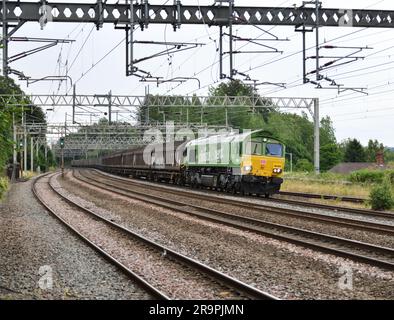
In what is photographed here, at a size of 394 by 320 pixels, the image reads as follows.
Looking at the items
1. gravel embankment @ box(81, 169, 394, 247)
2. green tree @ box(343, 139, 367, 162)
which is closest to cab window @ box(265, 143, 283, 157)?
gravel embankment @ box(81, 169, 394, 247)

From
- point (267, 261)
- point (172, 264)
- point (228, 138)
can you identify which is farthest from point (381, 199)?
point (172, 264)

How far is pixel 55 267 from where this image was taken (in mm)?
10047

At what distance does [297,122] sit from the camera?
99562 mm

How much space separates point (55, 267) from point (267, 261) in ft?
12.4

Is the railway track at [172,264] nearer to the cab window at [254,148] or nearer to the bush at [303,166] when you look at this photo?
the cab window at [254,148]

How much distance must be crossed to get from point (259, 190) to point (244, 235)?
507 inches

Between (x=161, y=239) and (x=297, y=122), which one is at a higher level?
(x=297, y=122)

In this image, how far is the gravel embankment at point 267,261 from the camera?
26.4 ft

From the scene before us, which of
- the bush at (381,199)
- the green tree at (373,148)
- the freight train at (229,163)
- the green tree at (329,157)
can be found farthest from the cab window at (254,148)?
the green tree at (373,148)

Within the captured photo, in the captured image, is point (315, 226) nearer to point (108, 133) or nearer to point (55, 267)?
point (55, 267)
